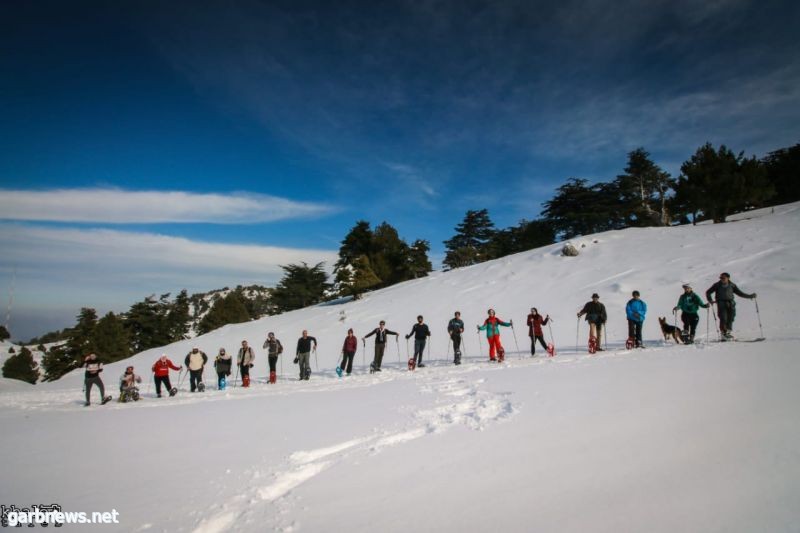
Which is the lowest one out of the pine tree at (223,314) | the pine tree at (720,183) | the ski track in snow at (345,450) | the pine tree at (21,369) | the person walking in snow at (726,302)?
the pine tree at (21,369)

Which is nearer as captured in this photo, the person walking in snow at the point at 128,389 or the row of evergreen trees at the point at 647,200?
the person walking in snow at the point at 128,389

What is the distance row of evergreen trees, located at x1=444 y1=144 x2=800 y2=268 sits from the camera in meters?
31.0

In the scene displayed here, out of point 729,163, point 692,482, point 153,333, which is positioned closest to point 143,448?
point 692,482

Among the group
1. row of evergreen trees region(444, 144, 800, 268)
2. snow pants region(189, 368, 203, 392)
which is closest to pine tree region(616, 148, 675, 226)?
row of evergreen trees region(444, 144, 800, 268)

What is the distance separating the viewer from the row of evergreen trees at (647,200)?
3102 centimetres

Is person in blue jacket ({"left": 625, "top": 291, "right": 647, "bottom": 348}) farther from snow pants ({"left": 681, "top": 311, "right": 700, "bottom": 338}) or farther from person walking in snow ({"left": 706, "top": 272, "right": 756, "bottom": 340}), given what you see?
person walking in snow ({"left": 706, "top": 272, "right": 756, "bottom": 340})

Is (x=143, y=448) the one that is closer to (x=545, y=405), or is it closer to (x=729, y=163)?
(x=545, y=405)

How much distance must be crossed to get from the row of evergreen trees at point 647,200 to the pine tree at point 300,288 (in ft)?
60.8

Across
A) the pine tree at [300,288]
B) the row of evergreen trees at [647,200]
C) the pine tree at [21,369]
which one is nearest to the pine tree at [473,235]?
the row of evergreen trees at [647,200]

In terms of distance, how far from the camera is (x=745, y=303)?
49.7ft

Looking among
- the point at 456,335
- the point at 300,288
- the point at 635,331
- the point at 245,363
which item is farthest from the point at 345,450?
the point at 300,288

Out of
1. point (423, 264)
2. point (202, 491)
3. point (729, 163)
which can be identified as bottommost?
point (202, 491)

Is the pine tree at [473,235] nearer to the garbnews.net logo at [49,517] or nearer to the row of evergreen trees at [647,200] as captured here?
the row of evergreen trees at [647,200]

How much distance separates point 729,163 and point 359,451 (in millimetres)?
39398
